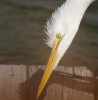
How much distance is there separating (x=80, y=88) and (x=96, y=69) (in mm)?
148

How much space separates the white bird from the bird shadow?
0.21ft

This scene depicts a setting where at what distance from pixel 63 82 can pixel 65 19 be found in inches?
14.2

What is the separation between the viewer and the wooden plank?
6.21ft

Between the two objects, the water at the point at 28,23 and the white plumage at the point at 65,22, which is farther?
the water at the point at 28,23

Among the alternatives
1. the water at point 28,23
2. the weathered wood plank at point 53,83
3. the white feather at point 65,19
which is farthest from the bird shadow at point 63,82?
the water at point 28,23

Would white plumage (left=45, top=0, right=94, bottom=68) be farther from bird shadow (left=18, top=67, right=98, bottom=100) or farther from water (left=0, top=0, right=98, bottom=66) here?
water (left=0, top=0, right=98, bottom=66)

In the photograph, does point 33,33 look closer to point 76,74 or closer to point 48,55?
point 48,55

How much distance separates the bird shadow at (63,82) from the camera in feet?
6.22

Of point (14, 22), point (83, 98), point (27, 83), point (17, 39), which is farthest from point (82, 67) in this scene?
point (14, 22)

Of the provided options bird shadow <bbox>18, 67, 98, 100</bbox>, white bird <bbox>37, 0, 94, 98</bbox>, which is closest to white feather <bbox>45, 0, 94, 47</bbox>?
white bird <bbox>37, 0, 94, 98</bbox>

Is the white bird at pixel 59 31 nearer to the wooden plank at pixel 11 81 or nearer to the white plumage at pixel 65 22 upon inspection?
the white plumage at pixel 65 22

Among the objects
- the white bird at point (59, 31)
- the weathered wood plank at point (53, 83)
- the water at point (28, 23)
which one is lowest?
the weathered wood plank at point (53, 83)

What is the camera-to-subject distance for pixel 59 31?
6.39 ft

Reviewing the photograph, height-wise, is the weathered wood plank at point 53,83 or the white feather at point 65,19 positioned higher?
the white feather at point 65,19
